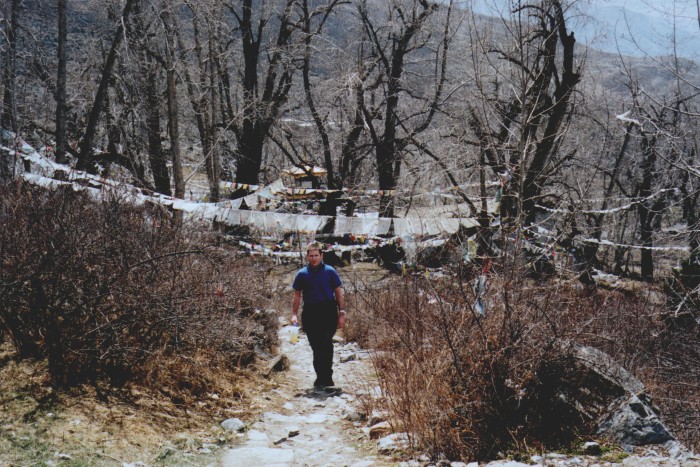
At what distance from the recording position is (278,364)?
26.2 feet

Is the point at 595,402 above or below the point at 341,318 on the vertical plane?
below

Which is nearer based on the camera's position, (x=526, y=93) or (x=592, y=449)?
(x=592, y=449)

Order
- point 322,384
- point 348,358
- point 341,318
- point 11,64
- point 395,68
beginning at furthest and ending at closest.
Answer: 1. point 395,68
2. point 11,64
3. point 348,358
4. point 322,384
5. point 341,318

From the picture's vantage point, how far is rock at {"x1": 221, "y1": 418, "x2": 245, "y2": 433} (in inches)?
210

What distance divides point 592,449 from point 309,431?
249cm

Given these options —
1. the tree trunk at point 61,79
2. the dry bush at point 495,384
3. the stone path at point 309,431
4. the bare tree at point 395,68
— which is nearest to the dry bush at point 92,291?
the stone path at point 309,431

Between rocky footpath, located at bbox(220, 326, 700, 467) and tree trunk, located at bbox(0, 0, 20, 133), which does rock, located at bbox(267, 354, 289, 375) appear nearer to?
rocky footpath, located at bbox(220, 326, 700, 467)

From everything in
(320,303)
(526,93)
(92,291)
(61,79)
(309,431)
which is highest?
(61,79)

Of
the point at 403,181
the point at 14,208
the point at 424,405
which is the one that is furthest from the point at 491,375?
Result: the point at 403,181

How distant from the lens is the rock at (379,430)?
5148 millimetres

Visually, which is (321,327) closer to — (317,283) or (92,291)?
(317,283)

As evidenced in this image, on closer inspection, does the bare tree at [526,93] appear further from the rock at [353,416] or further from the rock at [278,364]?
the rock at [278,364]

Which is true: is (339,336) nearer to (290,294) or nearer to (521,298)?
(290,294)

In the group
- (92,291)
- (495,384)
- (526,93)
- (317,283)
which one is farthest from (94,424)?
(526,93)
